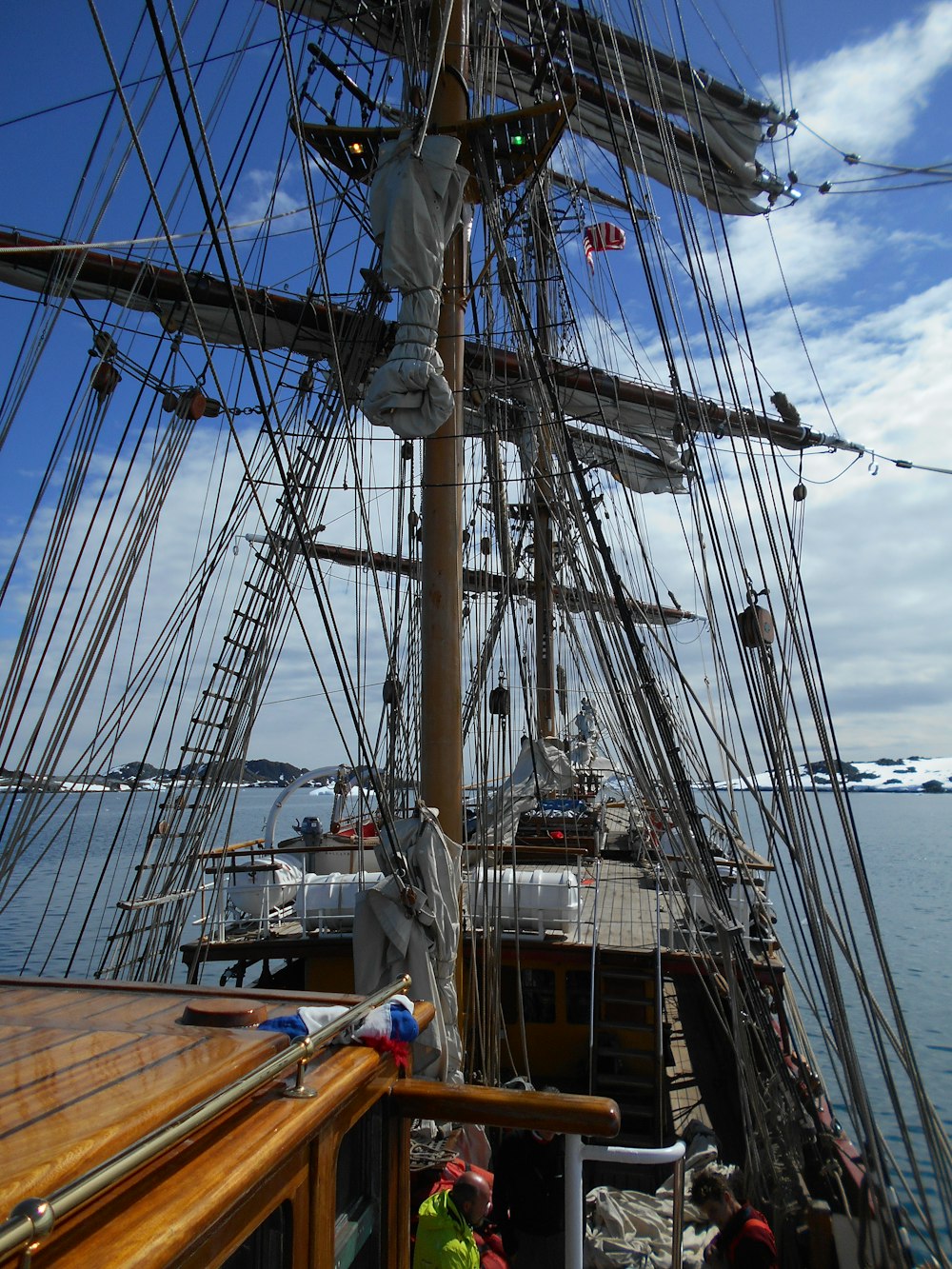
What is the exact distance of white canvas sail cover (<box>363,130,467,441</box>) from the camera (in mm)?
5766

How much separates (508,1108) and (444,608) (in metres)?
4.10

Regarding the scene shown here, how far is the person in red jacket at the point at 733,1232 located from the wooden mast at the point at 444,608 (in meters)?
2.56

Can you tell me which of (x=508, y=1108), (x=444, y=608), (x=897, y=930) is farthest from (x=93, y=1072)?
(x=897, y=930)

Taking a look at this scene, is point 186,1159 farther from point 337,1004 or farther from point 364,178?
point 364,178

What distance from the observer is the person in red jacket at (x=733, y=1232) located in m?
4.16

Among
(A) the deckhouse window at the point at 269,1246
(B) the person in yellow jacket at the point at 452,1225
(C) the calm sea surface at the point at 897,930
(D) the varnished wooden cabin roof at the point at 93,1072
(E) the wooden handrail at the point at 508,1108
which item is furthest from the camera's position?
(C) the calm sea surface at the point at 897,930

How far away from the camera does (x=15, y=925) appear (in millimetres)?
24906

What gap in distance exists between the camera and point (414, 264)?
599 centimetres

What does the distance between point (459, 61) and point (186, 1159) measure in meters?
8.49

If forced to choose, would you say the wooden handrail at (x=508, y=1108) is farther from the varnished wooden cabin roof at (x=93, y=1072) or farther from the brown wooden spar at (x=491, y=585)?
the brown wooden spar at (x=491, y=585)

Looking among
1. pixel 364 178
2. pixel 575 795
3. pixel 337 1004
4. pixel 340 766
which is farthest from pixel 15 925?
pixel 337 1004

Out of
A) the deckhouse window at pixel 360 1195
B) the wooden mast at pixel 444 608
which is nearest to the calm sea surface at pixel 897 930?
the wooden mast at pixel 444 608

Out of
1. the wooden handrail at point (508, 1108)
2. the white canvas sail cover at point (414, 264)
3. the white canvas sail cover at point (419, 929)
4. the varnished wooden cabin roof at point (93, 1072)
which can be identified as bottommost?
the wooden handrail at point (508, 1108)

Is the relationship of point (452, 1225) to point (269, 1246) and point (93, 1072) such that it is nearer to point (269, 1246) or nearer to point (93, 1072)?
point (269, 1246)
